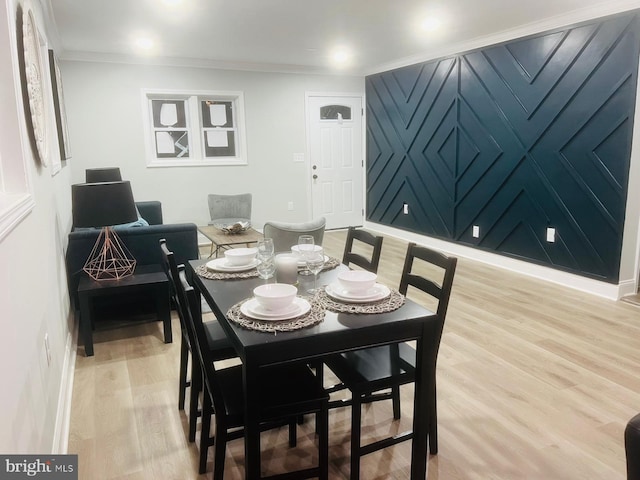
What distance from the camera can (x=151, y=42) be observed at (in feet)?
16.8

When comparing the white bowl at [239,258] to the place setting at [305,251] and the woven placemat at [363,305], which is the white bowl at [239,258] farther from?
the woven placemat at [363,305]

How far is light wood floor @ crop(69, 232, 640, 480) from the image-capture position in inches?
80.2

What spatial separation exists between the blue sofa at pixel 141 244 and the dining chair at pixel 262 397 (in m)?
1.85

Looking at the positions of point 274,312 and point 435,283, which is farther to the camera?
point 435,283

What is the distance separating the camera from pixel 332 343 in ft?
5.27

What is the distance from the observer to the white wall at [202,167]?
5.80m

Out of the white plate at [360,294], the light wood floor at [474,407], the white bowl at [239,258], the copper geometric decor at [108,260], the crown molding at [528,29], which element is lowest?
the light wood floor at [474,407]

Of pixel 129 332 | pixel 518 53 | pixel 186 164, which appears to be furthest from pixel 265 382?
pixel 186 164

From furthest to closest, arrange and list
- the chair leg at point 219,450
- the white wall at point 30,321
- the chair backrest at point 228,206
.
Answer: the chair backrest at point 228,206
the chair leg at point 219,450
the white wall at point 30,321

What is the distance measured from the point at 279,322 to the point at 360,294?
40 cm

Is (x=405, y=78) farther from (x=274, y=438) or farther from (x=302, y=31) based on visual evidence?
(x=274, y=438)

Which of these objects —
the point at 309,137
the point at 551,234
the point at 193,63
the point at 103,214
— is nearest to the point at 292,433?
the point at 103,214

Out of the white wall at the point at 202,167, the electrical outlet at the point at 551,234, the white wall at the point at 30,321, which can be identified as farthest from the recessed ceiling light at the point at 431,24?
the white wall at the point at 30,321

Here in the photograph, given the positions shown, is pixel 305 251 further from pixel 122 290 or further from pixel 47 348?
pixel 122 290
